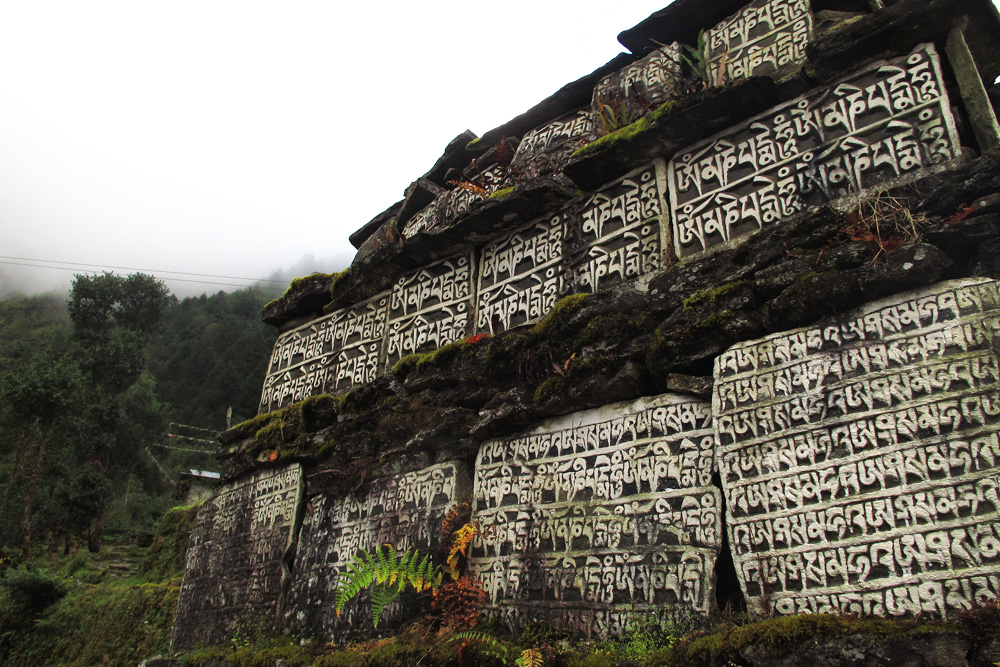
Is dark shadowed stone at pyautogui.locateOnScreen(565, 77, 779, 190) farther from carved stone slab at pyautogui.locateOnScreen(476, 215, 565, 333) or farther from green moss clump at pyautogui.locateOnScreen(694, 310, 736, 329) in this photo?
green moss clump at pyautogui.locateOnScreen(694, 310, 736, 329)

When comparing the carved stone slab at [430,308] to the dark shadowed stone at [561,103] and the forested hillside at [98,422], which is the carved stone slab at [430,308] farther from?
the forested hillside at [98,422]

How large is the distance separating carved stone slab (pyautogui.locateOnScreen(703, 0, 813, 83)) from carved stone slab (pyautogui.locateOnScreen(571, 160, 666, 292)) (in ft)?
4.40

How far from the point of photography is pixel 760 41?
22.5 ft

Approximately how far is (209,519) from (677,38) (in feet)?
28.9

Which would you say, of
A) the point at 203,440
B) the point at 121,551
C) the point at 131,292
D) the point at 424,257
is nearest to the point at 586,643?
the point at 424,257

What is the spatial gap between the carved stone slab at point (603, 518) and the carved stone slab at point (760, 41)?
3597 millimetres

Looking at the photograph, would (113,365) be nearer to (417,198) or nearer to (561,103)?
(417,198)

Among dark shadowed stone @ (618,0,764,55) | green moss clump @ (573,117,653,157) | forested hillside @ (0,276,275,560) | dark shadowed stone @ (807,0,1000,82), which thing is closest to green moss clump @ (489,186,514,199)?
green moss clump @ (573,117,653,157)

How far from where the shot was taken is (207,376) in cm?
4325

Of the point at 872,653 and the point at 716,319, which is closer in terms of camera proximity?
the point at 872,653

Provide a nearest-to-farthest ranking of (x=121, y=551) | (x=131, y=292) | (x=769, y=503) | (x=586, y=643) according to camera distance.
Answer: (x=769, y=503) → (x=586, y=643) → (x=121, y=551) → (x=131, y=292)

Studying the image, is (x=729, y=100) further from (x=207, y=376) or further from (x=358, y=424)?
(x=207, y=376)

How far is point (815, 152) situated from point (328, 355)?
22.3 feet

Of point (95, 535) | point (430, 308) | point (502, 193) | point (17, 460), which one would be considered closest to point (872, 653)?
point (502, 193)
